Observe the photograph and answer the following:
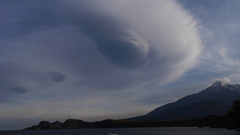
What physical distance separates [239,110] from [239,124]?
1587 cm

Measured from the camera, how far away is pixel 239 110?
134000 millimetres

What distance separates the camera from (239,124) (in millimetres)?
144125

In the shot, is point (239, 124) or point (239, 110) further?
point (239, 124)
